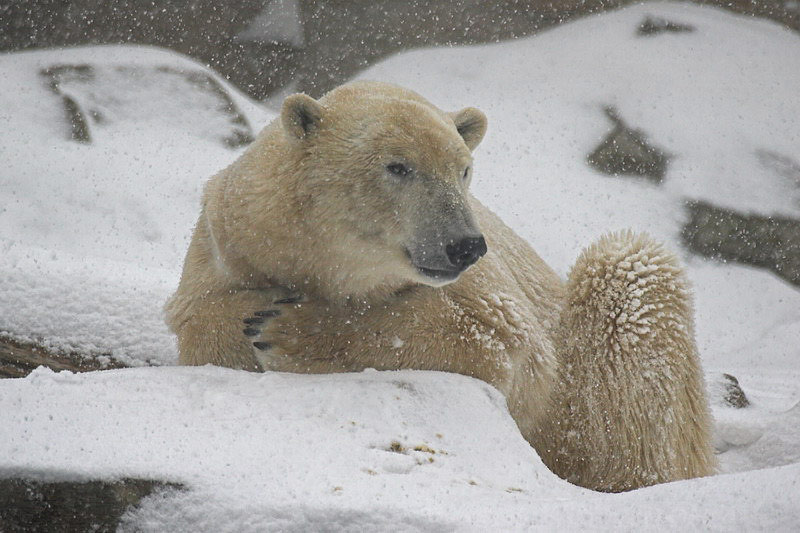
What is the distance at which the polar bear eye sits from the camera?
128 inches

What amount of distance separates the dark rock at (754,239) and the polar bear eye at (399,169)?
6.50 meters

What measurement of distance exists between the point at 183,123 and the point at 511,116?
3.95 metres

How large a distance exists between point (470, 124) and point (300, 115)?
84 cm

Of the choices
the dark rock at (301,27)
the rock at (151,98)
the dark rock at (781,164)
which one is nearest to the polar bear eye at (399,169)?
the rock at (151,98)

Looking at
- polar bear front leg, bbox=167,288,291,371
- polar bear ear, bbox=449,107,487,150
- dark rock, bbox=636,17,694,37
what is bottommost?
polar bear front leg, bbox=167,288,291,371

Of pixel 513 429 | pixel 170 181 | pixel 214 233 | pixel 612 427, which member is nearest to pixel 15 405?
pixel 214 233

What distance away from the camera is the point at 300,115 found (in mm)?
3381

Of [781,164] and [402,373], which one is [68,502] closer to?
[402,373]

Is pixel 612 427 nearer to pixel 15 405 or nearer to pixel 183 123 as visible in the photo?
pixel 15 405

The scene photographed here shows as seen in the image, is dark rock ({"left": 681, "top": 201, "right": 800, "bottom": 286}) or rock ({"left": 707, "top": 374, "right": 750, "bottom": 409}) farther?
dark rock ({"left": 681, "top": 201, "right": 800, "bottom": 286})

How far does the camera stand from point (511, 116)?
10.3 meters

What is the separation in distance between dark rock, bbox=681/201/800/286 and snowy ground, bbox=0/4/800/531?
7.7 inches

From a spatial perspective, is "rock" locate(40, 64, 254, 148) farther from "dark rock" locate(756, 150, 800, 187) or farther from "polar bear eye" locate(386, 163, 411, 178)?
"polar bear eye" locate(386, 163, 411, 178)

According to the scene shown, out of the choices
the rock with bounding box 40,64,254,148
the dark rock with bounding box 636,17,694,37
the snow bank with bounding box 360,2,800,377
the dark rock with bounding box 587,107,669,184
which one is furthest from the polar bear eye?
the dark rock with bounding box 636,17,694,37
